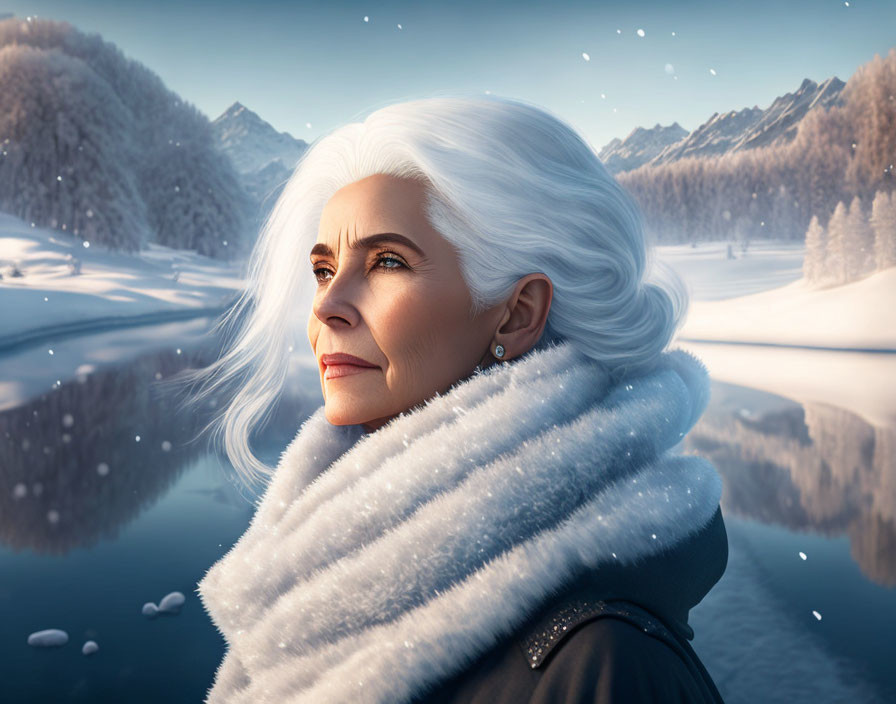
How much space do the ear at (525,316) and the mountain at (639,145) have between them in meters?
1.82

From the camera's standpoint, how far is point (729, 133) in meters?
2.27

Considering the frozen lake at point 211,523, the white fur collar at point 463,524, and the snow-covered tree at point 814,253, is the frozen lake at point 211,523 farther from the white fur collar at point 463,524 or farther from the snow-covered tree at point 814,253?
the white fur collar at point 463,524

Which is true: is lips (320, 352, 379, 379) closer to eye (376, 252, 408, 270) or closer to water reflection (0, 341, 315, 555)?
eye (376, 252, 408, 270)

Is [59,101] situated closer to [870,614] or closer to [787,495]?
[787,495]

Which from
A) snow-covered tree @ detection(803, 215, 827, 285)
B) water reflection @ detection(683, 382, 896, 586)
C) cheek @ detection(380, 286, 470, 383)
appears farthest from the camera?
snow-covered tree @ detection(803, 215, 827, 285)

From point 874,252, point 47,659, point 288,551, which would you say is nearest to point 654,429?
point 288,551

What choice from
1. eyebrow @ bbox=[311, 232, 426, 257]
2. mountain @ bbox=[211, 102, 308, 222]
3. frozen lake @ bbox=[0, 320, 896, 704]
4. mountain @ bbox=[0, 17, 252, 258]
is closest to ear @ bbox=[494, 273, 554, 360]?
eyebrow @ bbox=[311, 232, 426, 257]

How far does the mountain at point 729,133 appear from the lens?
7.14ft

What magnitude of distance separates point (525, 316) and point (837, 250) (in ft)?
6.64

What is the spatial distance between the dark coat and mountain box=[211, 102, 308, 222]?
2317 millimetres

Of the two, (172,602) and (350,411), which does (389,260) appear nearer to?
(350,411)

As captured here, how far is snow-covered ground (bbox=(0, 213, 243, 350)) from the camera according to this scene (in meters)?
2.12

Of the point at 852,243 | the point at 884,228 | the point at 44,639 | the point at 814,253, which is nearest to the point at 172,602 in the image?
the point at 44,639

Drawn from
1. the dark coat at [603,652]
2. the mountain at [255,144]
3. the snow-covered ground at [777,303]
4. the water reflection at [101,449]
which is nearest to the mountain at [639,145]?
the snow-covered ground at [777,303]
